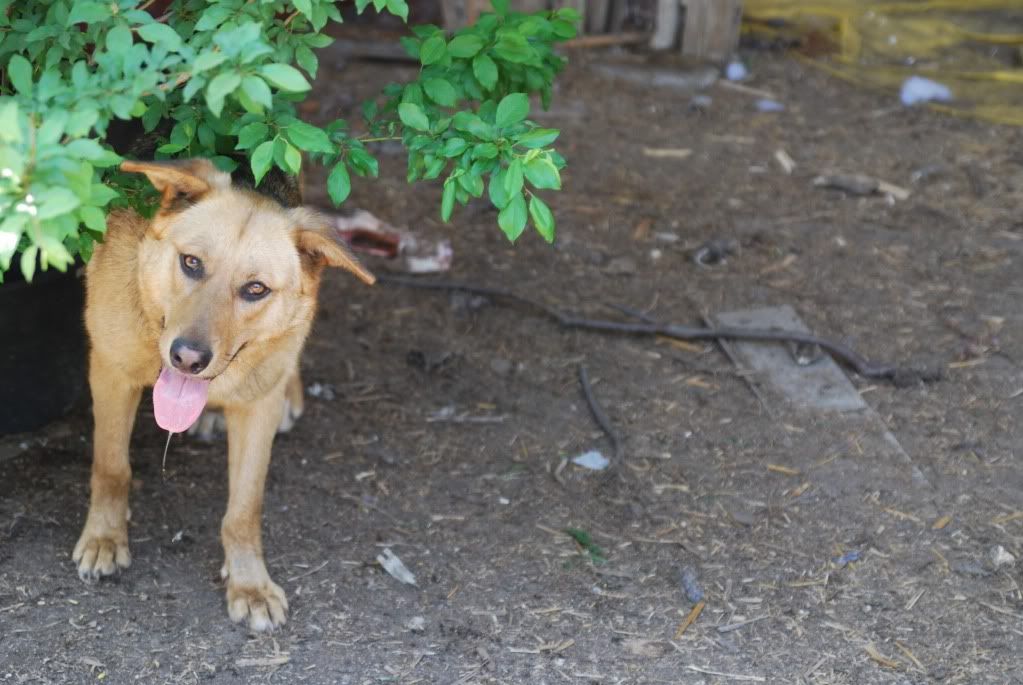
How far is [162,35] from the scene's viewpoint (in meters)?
2.91

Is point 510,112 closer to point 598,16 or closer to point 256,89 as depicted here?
point 256,89

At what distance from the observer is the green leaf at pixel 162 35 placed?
2897 millimetres

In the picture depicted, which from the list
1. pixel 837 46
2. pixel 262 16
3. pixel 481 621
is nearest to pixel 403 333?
pixel 481 621

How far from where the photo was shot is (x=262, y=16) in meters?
3.24

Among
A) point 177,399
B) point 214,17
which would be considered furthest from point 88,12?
point 177,399

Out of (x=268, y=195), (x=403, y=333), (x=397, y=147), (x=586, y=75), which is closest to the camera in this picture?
(x=268, y=195)

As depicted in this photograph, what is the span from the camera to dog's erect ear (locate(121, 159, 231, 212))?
3.62m

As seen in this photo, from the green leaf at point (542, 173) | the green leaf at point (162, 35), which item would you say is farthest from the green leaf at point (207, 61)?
the green leaf at point (542, 173)

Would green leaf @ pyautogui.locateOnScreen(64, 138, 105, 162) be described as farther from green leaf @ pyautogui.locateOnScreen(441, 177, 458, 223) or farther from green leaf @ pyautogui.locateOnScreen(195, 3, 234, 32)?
green leaf @ pyautogui.locateOnScreen(441, 177, 458, 223)

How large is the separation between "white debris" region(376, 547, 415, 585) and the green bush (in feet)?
4.90

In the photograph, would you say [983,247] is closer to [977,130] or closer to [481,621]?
[977,130]

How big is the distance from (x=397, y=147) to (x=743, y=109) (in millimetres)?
2598

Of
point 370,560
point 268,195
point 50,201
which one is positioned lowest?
point 370,560

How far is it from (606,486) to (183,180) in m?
2.16
